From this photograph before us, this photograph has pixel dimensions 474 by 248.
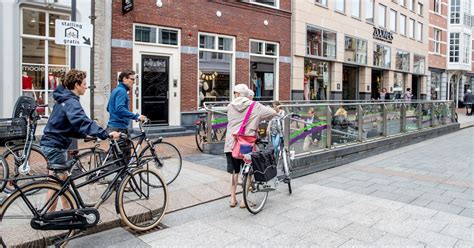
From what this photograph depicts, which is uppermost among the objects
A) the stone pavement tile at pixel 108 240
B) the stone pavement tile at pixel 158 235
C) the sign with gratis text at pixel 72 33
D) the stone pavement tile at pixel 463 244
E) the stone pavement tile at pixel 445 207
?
the sign with gratis text at pixel 72 33

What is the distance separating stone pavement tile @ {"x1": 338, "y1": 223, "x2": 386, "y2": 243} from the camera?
14.6 ft

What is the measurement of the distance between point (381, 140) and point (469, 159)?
88.6 inches

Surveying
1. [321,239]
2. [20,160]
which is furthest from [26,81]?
[321,239]

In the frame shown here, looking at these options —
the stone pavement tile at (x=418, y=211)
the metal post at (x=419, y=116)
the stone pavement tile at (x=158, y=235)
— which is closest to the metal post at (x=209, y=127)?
the stone pavement tile at (x=158, y=235)

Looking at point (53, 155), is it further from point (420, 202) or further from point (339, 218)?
point (420, 202)

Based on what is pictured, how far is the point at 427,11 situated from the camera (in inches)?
1272

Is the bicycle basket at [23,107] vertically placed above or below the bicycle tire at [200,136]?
above

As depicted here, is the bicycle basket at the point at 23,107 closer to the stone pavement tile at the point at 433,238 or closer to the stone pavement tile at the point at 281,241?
the stone pavement tile at the point at 281,241

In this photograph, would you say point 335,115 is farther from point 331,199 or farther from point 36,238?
point 36,238

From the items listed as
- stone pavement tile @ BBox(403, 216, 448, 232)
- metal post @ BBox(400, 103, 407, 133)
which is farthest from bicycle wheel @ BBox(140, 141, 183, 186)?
metal post @ BBox(400, 103, 407, 133)

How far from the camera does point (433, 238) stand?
4.48 meters

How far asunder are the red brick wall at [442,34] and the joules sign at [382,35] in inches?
365

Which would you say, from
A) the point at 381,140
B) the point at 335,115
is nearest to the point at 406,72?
the point at 381,140

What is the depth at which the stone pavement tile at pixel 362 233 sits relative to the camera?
14.6 ft
